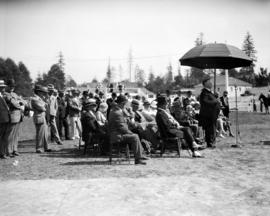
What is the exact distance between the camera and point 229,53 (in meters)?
9.95

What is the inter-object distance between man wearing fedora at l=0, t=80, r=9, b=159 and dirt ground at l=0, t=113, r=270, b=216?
515mm

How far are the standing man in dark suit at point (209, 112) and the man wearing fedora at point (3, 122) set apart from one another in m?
5.42

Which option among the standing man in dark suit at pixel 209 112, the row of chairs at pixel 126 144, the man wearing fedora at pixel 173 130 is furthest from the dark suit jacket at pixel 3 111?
the standing man in dark suit at pixel 209 112

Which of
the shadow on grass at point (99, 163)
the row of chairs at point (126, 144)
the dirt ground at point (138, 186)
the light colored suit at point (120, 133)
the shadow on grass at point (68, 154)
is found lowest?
the dirt ground at point (138, 186)

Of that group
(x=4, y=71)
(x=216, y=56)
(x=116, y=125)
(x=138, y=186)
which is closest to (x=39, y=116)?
(x=116, y=125)

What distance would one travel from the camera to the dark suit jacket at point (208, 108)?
997cm

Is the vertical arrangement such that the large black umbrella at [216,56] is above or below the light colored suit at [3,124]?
above

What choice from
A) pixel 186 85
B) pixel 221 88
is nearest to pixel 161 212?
pixel 221 88

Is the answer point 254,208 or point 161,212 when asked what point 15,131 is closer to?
point 161,212

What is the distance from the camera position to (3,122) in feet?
27.6

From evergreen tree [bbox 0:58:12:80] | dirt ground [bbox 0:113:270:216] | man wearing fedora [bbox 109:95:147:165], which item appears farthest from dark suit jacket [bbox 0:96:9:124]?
evergreen tree [bbox 0:58:12:80]

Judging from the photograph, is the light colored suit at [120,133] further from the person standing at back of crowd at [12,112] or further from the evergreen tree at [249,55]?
the evergreen tree at [249,55]

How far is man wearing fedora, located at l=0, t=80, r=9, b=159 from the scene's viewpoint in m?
8.34

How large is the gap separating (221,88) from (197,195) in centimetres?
9208
